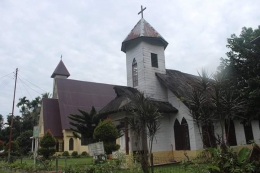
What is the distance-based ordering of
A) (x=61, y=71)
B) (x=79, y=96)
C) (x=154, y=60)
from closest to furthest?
(x=154, y=60) < (x=79, y=96) < (x=61, y=71)

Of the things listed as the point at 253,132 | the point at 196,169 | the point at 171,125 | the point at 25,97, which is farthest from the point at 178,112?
the point at 25,97

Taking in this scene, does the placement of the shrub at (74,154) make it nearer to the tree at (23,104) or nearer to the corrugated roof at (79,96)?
the corrugated roof at (79,96)

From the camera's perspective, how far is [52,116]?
3656 centimetres

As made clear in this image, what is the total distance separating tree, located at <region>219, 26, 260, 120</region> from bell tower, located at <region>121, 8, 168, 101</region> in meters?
4.68

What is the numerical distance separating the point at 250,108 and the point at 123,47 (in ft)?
33.3

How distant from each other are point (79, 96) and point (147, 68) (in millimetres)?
22876

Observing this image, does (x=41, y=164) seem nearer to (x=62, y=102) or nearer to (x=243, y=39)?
(x=243, y=39)

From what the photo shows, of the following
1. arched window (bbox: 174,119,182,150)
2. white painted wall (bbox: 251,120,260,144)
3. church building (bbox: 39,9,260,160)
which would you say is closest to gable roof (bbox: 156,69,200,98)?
church building (bbox: 39,9,260,160)

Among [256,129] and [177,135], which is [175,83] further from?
[256,129]

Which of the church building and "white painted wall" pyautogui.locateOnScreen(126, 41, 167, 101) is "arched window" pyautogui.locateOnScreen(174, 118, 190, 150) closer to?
the church building

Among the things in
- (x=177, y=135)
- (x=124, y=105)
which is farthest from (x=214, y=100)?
(x=177, y=135)

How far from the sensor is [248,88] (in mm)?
14320

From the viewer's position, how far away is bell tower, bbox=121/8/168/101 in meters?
17.6

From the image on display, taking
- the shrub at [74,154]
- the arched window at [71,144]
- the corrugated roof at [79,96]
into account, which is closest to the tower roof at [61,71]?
the corrugated roof at [79,96]
